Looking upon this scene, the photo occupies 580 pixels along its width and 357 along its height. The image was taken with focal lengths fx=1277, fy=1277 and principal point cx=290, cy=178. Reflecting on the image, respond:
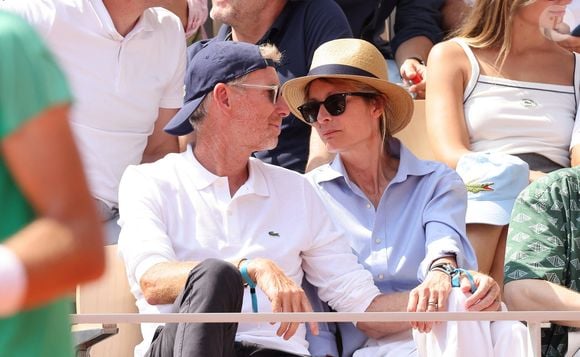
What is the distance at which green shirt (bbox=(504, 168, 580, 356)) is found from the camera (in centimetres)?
356

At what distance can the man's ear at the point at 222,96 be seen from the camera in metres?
3.73

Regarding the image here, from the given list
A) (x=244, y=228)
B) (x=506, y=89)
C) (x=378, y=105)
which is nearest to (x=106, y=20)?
(x=378, y=105)

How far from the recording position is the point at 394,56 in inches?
207

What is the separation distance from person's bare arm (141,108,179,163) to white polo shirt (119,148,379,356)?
0.65m

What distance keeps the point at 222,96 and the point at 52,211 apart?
244 centimetres

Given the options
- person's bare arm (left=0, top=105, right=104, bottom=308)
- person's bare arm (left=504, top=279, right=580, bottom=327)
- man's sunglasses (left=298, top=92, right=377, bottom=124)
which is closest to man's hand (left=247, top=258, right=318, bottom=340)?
person's bare arm (left=504, top=279, right=580, bottom=327)

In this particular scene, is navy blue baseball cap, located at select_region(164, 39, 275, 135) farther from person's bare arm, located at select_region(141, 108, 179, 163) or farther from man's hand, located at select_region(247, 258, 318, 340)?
man's hand, located at select_region(247, 258, 318, 340)

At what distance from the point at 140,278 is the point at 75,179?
1954mm

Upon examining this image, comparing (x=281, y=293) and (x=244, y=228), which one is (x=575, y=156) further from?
(x=281, y=293)

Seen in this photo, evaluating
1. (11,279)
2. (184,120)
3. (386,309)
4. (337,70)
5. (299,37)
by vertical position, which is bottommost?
(386,309)

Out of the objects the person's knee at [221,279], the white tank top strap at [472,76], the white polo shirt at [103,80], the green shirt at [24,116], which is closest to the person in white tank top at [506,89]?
the white tank top strap at [472,76]

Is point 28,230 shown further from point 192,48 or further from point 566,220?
point 192,48

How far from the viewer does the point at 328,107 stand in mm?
3842

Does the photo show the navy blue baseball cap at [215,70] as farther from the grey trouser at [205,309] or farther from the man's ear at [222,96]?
the grey trouser at [205,309]
